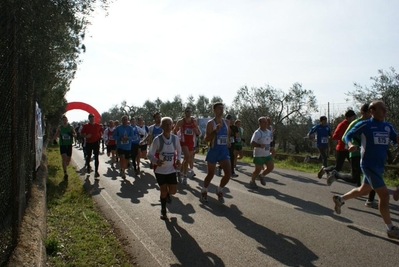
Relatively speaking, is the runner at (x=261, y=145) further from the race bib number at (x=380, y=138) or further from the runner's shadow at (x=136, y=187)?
the race bib number at (x=380, y=138)

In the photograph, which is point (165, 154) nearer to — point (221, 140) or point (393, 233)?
point (221, 140)

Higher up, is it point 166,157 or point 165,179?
point 166,157

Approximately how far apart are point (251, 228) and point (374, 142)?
7.50ft

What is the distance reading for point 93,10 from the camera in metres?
8.59

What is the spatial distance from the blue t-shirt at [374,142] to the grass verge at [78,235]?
12.2 feet

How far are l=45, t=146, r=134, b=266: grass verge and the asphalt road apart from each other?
0.25 meters

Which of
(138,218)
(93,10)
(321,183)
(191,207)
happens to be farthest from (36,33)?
(321,183)

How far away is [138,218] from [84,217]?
3.13ft

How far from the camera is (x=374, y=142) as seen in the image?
5109 mm

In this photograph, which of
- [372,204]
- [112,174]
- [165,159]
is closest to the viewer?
[165,159]

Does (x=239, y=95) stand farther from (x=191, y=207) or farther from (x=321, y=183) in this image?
(x=191, y=207)

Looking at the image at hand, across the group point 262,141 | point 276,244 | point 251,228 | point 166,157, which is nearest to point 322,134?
point 262,141

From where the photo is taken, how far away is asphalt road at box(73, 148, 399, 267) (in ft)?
14.0

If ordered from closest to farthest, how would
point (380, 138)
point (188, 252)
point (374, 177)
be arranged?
point (188, 252), point (374, 177), point (380, 138)
